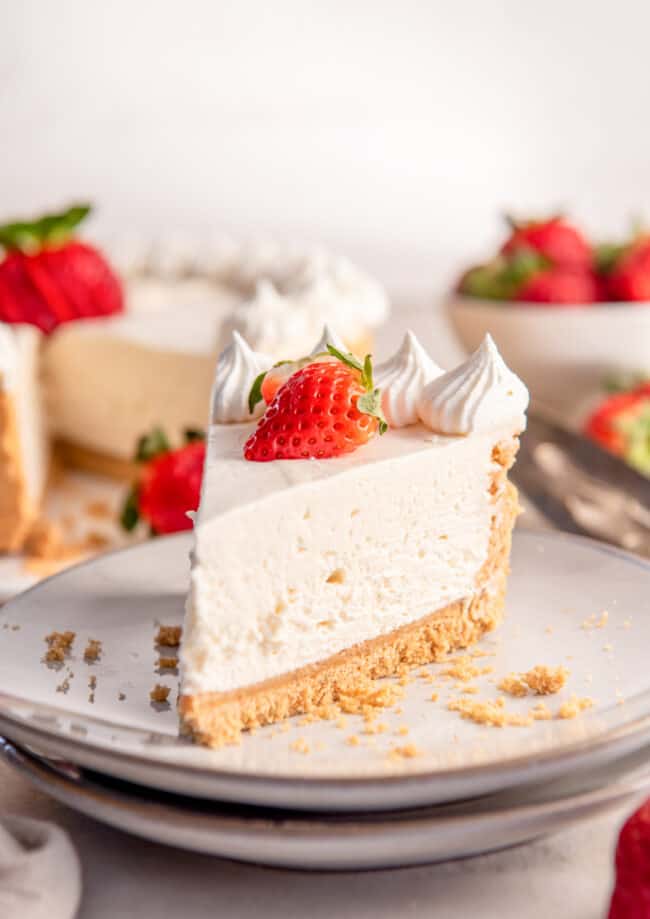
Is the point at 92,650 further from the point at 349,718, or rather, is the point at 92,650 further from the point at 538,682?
the point at 538,682

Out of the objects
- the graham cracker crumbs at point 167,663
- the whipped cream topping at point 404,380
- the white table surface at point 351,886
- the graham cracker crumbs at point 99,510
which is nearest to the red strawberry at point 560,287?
the graham cracker crumbs at point 99,510

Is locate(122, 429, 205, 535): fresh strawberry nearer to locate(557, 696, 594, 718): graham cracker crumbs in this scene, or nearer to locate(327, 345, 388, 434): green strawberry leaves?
locate(327, 345, 388, 434): green strawberry leaves

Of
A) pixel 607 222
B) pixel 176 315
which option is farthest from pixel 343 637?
pixel 607 222

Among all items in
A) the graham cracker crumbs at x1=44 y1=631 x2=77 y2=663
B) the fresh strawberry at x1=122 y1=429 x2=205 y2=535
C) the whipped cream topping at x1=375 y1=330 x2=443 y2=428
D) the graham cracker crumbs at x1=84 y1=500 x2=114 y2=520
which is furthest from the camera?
the graham cracker crumbs at x1=84 y1=500 x2=114 y2=520

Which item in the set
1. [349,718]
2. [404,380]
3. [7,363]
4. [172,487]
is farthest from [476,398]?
[7,363]

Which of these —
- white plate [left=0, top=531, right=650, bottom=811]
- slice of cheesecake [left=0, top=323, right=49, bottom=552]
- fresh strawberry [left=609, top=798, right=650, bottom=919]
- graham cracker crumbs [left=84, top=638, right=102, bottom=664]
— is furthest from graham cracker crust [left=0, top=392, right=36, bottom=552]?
fresh strawberry [left=609, top=798, right=650, bottom=919]

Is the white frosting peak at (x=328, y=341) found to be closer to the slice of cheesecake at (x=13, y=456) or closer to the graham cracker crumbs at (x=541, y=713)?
the graham cracker crumbs at (x=541, y=713)
